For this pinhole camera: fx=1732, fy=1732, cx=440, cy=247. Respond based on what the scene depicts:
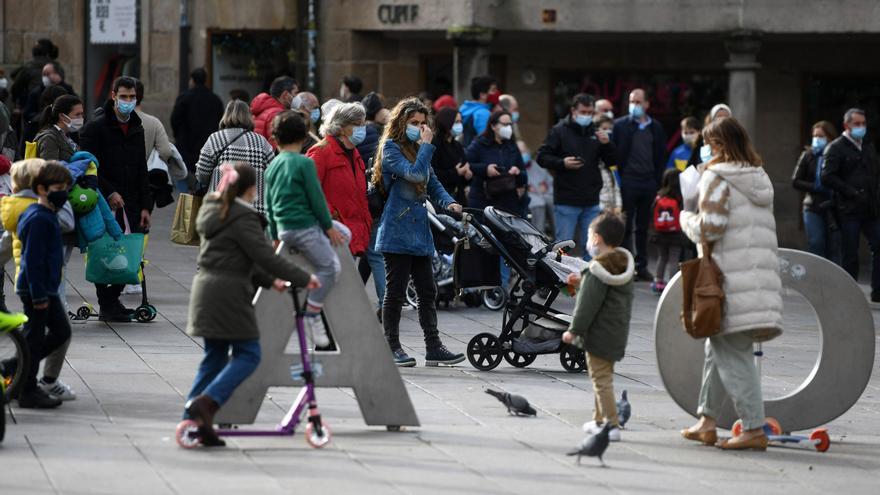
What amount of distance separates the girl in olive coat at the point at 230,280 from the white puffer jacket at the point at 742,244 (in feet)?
7.08

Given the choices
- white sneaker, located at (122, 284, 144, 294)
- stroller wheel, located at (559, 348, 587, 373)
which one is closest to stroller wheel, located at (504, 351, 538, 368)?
stroller wheel, located at (559, 348, 587, 373)

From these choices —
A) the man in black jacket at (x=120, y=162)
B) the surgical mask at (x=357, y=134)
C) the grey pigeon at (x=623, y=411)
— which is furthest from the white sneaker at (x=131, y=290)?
the grey pigeon at (x=623, y=411)

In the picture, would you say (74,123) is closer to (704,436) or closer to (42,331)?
(42,331)

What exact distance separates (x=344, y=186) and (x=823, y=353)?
3.50m

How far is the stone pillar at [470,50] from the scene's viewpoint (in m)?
21.0

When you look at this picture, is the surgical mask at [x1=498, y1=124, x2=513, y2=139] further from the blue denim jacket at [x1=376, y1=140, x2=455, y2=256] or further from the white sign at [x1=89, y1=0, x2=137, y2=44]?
the white sign at [x1=89, y1=0, x2=137, y2=44]

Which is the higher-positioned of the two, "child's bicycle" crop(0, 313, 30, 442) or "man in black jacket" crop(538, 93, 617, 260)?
"man in black jacket" crop(538, 93, 617, 260)

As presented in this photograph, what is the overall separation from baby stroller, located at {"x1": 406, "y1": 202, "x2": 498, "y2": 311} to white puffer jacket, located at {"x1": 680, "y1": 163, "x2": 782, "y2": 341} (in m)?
5.07

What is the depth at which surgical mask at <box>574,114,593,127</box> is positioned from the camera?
1647cm

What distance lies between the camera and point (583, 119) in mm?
16484

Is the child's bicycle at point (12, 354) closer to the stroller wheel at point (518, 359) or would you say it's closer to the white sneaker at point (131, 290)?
the stroller wheel at point (518, 359)

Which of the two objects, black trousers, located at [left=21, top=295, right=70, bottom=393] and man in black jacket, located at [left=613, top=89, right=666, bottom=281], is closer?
black trousers, located at [left=21, top=295, right=70, bottom=393]

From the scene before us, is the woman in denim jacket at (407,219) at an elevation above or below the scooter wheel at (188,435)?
above

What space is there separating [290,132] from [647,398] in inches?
122
